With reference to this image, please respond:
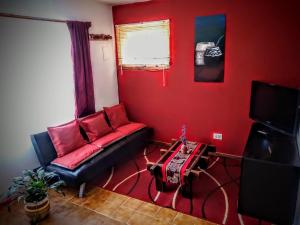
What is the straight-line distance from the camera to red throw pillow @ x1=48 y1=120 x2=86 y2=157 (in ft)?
9.53

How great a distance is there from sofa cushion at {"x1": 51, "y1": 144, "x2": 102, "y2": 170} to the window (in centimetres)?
167

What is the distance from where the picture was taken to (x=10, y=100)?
104 inches

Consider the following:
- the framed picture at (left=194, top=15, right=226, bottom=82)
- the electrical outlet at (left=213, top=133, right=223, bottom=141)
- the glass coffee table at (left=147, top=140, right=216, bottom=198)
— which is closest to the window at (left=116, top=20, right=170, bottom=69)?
the framed picture at (left=194, top=15, right=226, bottom=82)

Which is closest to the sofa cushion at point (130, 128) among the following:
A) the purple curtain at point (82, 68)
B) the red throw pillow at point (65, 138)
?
the purple curtain at point (82, 68)

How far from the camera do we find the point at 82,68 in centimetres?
344

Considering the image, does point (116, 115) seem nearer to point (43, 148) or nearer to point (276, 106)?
point (43, 148)

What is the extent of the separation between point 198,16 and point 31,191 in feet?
9.76

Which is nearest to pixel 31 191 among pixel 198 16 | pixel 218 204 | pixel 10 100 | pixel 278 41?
pixel 10 100

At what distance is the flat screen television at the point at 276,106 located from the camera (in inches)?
93.0

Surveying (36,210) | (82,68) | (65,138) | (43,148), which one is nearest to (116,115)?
(82,68)

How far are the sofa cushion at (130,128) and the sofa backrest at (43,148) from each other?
42.3 inches

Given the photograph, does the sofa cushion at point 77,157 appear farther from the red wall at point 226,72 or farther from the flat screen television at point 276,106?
the flat screen television at point 276,106

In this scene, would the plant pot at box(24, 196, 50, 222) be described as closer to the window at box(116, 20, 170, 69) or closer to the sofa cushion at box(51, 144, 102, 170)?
the sofa cushion at box(51, 144, 102, 170)

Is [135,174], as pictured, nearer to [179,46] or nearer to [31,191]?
[31,191]
